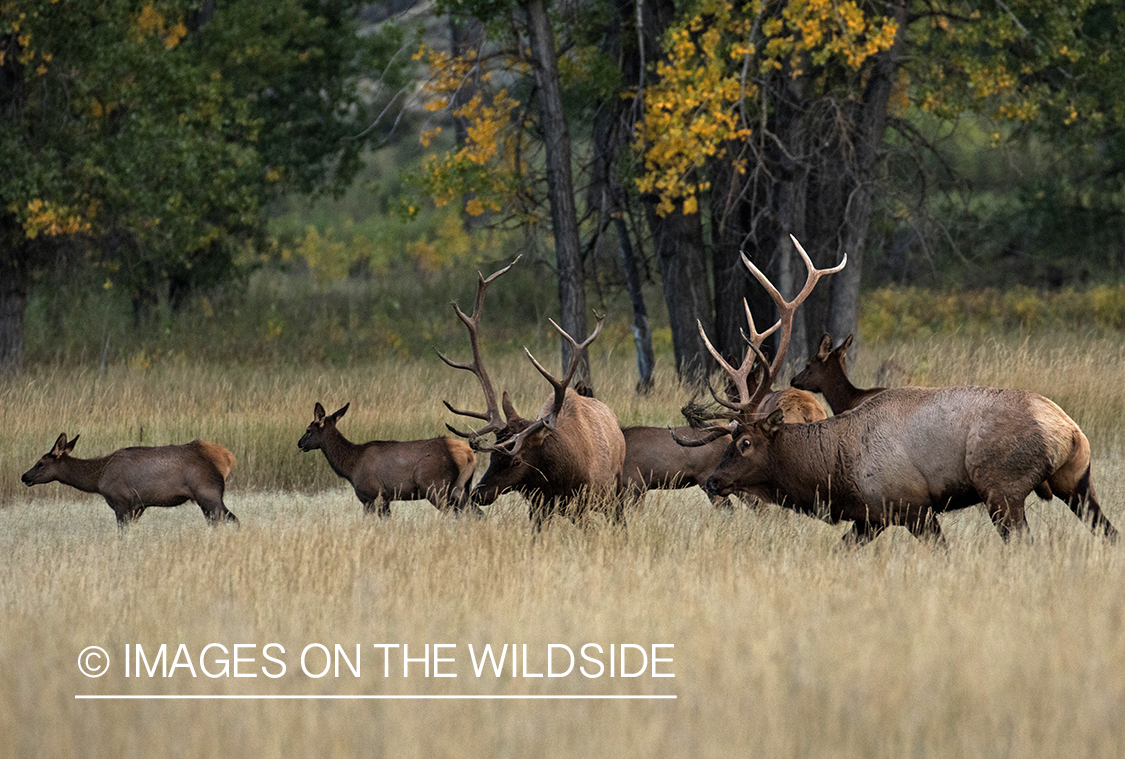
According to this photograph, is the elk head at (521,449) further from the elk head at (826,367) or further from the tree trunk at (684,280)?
the tree trunk at (684,280)

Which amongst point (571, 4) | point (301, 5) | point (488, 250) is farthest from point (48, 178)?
point (488, 250)

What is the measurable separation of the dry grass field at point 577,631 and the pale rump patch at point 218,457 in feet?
1.53

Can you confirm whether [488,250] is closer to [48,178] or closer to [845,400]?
[48,178]

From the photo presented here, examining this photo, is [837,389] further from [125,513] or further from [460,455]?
[125,513]

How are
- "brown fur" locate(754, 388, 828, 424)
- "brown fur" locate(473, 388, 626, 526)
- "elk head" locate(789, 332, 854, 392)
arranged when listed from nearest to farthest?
"brown fur" locate(473, 388, 626, 526), "brown fur" locate(754, 388, 828, 424), "elk head" locate(789, 332, 854, 392)

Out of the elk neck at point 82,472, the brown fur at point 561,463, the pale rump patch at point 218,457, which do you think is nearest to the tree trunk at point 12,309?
the elk neck at point 82,472

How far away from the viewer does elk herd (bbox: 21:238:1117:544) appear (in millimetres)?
7969

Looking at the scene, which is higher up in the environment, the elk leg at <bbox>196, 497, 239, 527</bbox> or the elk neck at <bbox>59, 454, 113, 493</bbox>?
the elk neck at <bbox>59, 454, 113, 493</bbox>

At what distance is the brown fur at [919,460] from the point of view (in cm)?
789

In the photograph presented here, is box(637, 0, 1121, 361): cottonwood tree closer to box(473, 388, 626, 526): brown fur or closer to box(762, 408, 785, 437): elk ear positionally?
box(473, 388, 626, 526): brown fur

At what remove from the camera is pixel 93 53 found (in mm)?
20234

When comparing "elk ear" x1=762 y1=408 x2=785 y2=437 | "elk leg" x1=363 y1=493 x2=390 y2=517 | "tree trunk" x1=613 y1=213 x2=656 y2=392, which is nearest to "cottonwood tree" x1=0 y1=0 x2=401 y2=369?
"tree trunk" x1=613 y1=213 x2=656 y2=392

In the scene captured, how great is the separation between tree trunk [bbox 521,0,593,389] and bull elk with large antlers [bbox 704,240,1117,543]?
832 centimetres

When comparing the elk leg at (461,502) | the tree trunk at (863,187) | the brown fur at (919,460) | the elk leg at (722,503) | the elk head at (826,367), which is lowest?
the elk leg at (722,503)
